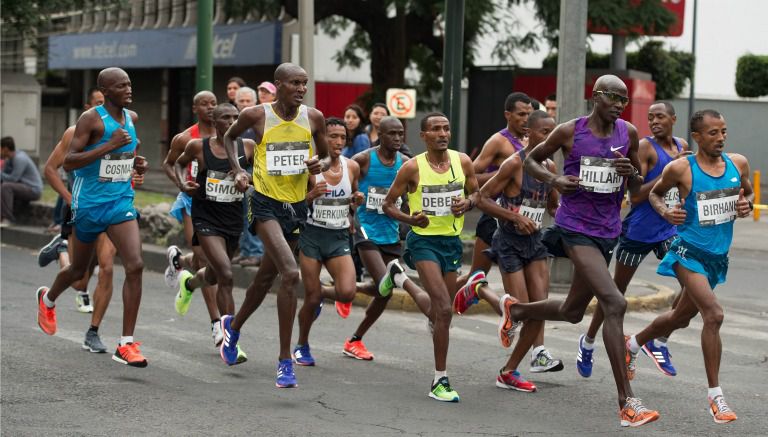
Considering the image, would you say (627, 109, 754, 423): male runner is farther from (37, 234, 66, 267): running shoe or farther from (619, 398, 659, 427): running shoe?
(37, 234, 66, 267): running shoe

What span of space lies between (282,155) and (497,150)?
5.67 ft

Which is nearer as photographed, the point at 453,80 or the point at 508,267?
the point at 508,267

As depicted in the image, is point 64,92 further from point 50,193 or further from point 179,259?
point 179,259

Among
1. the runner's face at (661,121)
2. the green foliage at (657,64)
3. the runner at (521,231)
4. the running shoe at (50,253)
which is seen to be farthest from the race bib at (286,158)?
the green foliage at (657,64)

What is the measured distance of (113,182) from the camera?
936 cm

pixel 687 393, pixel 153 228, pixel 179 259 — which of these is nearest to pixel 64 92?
pixel 153 228

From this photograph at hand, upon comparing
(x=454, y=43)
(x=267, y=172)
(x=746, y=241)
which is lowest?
(x=746, y=241)

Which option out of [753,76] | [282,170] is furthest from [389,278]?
[753,76]

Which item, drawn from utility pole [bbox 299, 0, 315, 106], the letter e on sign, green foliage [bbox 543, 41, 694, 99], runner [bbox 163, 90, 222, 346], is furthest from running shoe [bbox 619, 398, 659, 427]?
green foliage [bbox 543, 41, 694, 99]

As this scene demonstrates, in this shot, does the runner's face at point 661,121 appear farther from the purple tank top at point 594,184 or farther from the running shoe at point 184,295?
the running shoe at point 184,295

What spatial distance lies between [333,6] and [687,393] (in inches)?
699

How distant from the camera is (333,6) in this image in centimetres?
2542

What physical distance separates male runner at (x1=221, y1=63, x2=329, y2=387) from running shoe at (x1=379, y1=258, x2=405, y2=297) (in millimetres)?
705

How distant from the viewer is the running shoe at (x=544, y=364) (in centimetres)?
904
